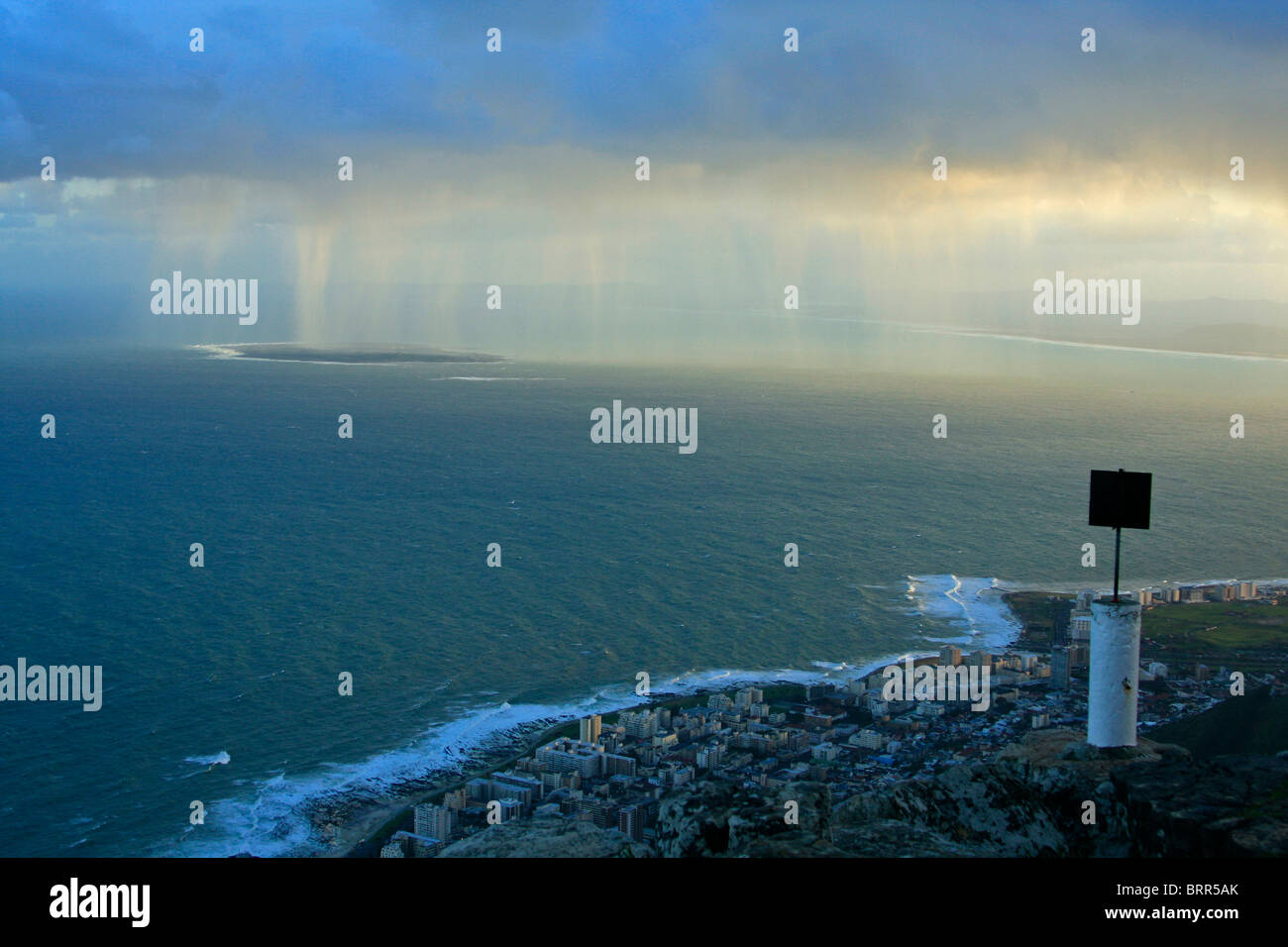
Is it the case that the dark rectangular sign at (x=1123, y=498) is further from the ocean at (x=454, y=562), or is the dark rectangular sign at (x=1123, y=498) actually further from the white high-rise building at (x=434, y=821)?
the ocean at (x=454, y=562)

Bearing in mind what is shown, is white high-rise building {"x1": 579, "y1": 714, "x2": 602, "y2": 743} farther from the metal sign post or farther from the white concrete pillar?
the metal sign post

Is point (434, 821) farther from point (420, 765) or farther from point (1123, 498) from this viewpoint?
point (1123, 498)

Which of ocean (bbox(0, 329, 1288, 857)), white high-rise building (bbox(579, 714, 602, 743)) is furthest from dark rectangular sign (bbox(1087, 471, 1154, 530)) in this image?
ocean (bbox(0, 329, 1288, 857))

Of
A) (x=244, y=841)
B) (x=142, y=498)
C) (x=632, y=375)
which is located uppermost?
(x=632, y=375)

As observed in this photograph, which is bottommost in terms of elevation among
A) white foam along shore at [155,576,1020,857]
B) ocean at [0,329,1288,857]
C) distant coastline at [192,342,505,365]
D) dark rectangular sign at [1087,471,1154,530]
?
white foam along shore at [155,576,1020,857]

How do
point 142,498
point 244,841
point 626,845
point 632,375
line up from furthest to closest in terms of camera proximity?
point 632,375, point 142,498, point 244,841, point 626,845
